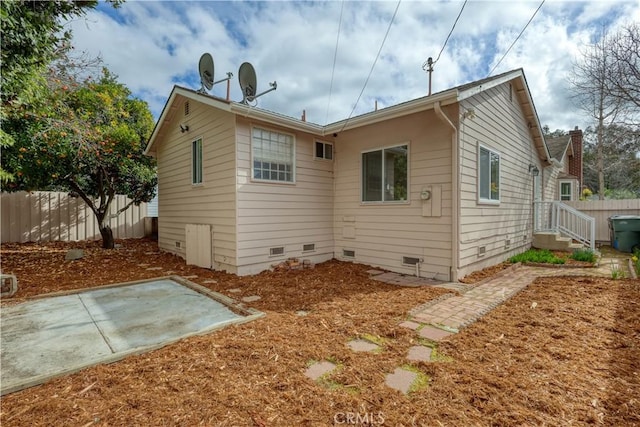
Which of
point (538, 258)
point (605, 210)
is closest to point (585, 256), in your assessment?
point (538, 258)

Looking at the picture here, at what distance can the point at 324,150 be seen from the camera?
24.8ft

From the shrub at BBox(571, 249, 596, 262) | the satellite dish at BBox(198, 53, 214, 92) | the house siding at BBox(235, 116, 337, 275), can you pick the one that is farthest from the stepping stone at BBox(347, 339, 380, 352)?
the satellite dish at BBox(198, 53, 214, 92)

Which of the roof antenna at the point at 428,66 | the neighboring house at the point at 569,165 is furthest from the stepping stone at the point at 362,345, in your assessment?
the neighboring house at the point at 569,165

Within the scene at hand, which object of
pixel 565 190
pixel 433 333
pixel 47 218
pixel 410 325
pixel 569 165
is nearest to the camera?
pixel 433 333

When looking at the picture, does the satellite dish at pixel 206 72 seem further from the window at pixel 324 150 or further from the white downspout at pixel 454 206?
the white downspout at pixel 454 206

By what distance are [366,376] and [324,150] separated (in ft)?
19.5

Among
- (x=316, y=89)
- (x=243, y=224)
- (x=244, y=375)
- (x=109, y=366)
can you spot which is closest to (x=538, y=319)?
(x=244, y=375)

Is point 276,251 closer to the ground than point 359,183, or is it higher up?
closer to the ground

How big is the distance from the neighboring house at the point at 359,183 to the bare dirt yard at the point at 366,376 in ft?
6.58

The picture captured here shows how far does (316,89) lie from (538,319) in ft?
23.9

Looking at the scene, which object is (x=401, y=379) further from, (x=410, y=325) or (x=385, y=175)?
(x=385, y=175)

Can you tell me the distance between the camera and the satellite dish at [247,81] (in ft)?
23.1

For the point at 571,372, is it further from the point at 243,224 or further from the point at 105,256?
the point at 105,256

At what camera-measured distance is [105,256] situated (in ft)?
27.4
